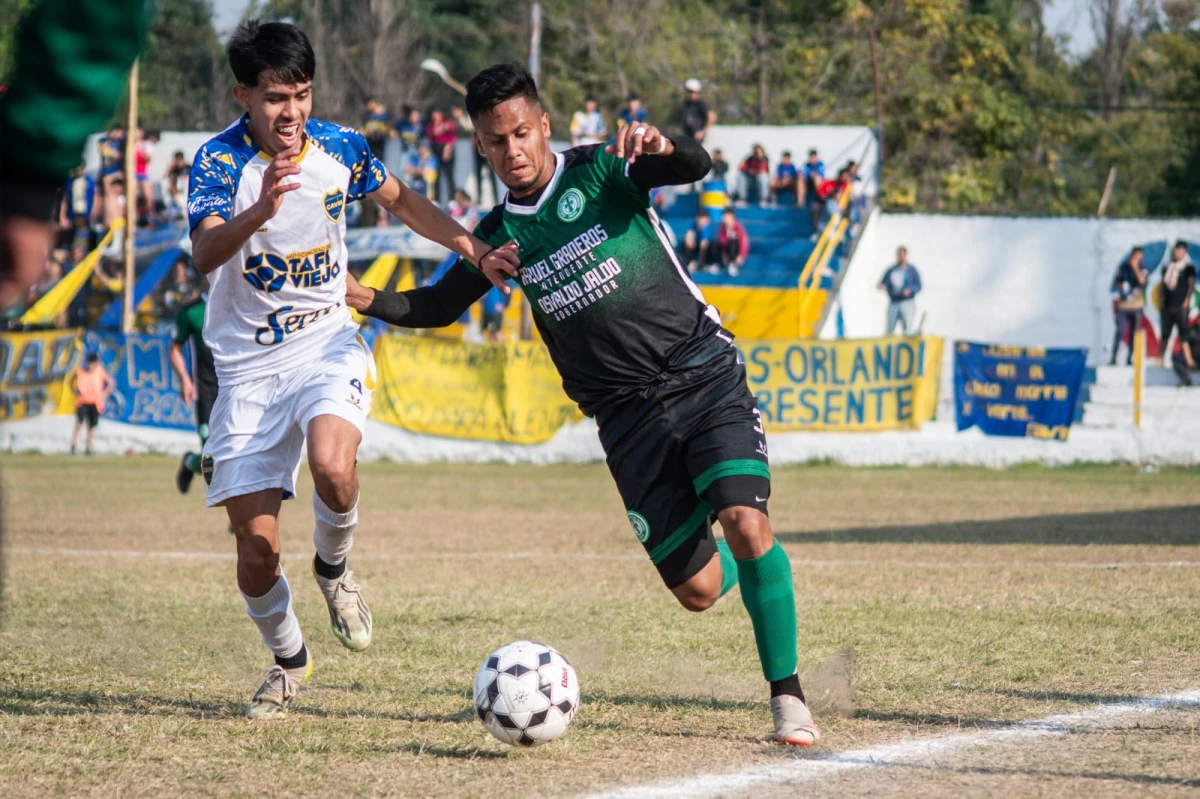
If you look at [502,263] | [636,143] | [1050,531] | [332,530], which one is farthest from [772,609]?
[1050,531]

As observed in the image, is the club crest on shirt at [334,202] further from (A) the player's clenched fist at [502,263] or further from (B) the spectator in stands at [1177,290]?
(B) the spectator in stands at [1177,290]

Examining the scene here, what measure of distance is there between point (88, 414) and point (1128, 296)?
20048mm

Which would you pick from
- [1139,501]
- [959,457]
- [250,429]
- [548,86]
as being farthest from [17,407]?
[548,86]

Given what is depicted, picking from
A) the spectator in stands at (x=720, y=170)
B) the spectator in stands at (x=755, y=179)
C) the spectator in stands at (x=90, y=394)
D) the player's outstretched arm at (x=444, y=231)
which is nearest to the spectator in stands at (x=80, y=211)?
the spectator in stands at (x=90, y=394)

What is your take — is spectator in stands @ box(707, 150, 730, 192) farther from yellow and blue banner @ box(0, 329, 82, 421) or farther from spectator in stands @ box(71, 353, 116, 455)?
yellow and blue banner @ box(0, 329, 82, 421)

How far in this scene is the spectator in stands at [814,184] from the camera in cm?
2902

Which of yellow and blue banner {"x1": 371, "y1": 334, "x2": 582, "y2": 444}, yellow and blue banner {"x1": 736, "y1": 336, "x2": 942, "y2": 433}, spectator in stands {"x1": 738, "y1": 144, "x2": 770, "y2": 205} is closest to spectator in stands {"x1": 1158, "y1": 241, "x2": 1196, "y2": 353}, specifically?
yellow and blue banner {"x1": 736, "y1": 336, "x2": 942, "y2": 433}

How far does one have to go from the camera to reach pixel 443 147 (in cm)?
3031

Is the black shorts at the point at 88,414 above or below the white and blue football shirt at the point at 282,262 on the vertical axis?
below

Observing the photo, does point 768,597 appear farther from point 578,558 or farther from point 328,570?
point 578,558

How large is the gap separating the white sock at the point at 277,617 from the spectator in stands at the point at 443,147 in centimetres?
2563

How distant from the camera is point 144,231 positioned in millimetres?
32031

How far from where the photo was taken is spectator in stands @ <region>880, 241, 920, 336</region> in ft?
92.8

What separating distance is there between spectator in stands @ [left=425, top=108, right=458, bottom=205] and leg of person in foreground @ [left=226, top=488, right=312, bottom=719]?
84.2 feet
